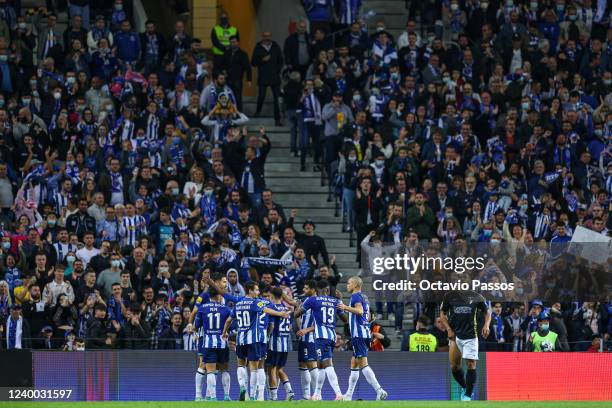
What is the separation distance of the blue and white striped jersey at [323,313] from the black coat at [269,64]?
11.5 m

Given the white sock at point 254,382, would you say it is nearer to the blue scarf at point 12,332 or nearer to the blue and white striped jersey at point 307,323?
the blue and white striped jersey at point 307,323

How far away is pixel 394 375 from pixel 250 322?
123 inches

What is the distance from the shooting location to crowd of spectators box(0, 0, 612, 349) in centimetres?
2950

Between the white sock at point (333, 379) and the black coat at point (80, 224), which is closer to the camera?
the white sock at point (333, 379)

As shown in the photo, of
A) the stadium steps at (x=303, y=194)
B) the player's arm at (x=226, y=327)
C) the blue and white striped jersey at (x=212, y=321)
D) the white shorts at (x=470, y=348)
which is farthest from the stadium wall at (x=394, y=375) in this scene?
the stadium steps at (x=303, y=194)

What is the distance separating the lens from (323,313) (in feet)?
83.9

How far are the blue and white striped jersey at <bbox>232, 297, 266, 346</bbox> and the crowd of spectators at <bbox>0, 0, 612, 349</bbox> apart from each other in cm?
287

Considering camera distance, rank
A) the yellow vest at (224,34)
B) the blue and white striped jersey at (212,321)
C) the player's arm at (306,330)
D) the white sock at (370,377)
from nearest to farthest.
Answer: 1. the white sock at (370,377)
2. the player's arm at (306,330)
3. the blue and white striped jersey at (212,321)
4. the yellow vest at (224,34)

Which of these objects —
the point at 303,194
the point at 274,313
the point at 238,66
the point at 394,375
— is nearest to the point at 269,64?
the point at 238,66

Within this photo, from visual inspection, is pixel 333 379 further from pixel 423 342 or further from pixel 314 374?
pixel 423 342

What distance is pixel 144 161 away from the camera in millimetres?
32031

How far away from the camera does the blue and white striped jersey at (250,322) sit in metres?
25.6

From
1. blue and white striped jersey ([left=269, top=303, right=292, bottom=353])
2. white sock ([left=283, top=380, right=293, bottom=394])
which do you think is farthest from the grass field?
white sock ([left=283, top=380, right=293, bottom=394])

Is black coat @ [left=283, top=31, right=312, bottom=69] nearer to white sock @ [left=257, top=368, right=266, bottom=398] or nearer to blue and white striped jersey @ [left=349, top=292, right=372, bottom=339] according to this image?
blue and white striped jersey @ [left=349, top=292, right=372, bottom=339]
